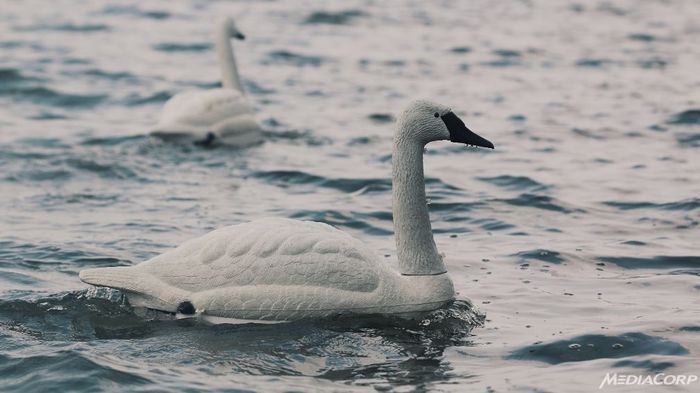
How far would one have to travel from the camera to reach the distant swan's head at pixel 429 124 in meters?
9.34

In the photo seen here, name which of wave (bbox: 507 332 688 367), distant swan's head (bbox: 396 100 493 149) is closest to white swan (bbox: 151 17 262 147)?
distant swan's head (bbox: 396 100 493 149)

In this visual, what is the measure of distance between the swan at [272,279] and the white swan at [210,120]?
660cm

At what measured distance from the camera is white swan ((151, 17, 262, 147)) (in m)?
15.7

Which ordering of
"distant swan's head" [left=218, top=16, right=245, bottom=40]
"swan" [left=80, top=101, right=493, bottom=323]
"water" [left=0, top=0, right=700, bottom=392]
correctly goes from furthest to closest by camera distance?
1. "distant swan's head" [left=218, top=16, right=245, bottom=40]
2. "swan" [left=80, top=101, right=493, bottom=323]
3. "water" [left=0, top=0, right=700, bottom=392]

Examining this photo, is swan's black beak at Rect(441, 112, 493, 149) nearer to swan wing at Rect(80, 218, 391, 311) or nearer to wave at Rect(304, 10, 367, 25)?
swan wing at Rect(80, 218, 391, 311)

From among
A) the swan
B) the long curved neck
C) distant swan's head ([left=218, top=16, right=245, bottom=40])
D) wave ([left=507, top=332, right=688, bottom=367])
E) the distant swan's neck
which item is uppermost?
distant swan's head ([left=218, top=16, right=245, bottom=40])

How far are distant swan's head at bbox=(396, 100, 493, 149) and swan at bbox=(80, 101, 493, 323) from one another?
2.95 feet

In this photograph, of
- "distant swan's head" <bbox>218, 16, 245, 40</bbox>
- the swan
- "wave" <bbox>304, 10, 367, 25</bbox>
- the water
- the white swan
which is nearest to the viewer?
the water

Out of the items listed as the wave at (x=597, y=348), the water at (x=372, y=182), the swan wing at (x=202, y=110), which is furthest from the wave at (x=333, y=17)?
the wave at (x=597, y=348)

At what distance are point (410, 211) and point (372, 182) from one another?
489 cm

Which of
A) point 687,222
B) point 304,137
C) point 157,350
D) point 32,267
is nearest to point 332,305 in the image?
point 157,350

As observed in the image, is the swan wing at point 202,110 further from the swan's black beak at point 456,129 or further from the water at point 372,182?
the swan's black beak at point 456,129

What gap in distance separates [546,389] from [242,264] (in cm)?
230

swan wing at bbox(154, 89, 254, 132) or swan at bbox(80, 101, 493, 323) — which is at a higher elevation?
swan wing at bbox(154, 89, 254, 132)
